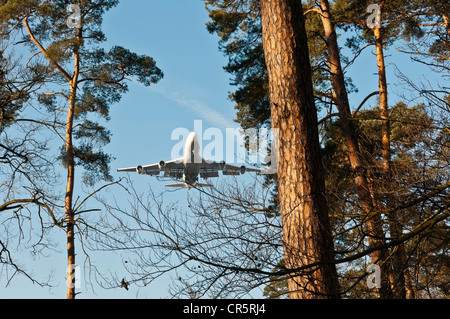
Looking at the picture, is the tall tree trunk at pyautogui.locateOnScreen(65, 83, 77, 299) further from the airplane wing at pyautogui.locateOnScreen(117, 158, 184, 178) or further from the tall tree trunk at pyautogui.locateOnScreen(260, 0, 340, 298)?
the airplane wing at pyautogui.locateOnScreen(117, 158, 184, 178)

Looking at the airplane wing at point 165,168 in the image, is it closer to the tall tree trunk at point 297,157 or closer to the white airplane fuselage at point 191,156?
the white airplane fuselage at point 191,156

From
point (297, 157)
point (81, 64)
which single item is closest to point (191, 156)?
point (81, 64)

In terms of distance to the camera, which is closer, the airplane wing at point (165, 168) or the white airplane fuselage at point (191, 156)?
the airplane wing at point (165, 168)

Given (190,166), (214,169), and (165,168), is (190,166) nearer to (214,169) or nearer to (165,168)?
(165,168)

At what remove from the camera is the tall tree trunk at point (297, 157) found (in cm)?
394

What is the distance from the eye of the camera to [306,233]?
3982 millimetres

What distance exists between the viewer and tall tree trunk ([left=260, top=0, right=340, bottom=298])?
3938 millimetres

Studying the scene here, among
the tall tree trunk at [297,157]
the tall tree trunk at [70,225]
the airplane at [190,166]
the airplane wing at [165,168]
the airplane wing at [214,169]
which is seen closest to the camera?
the tall tree trunk at [297,157]

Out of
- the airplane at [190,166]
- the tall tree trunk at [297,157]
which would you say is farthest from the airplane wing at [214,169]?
the tall tree trunk at [297,157]

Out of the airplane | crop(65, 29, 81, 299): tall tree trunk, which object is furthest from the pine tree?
the airplane

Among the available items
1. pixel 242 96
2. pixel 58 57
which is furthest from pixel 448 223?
pixel 58 57

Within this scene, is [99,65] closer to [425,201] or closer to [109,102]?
[109,102]

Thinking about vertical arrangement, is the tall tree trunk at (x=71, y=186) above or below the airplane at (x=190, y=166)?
below
